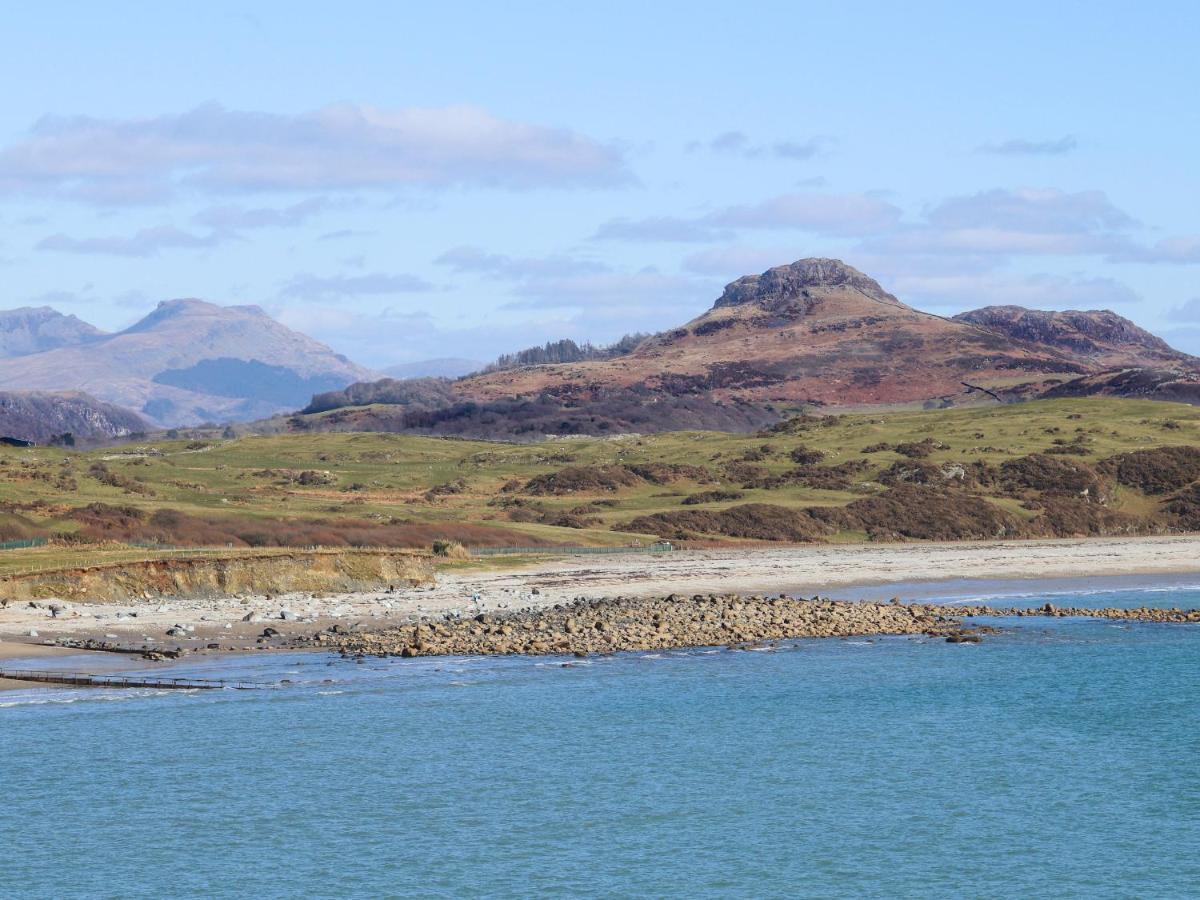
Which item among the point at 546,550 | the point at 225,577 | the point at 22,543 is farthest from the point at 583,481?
the point at 225,577

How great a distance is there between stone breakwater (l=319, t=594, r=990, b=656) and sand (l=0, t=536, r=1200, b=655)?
10.6 feet

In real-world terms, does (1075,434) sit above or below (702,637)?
above

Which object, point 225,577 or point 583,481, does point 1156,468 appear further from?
point 225,577

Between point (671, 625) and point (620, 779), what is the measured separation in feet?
64.8

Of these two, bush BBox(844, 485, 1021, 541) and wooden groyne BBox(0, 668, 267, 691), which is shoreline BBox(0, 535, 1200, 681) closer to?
wooden groyne BBox(0, 668, 267, 691)

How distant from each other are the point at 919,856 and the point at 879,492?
280 ft

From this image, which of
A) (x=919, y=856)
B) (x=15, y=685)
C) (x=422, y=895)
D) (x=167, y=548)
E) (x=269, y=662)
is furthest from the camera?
(x=167, y=548)

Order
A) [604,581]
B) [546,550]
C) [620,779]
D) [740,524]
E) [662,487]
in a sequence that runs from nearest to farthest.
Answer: [620,779] < [604,581] < [546,550] < [740,524] < [662,487]

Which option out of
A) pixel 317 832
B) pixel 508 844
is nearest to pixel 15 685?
pixel 317 832

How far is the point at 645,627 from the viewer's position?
5150cm

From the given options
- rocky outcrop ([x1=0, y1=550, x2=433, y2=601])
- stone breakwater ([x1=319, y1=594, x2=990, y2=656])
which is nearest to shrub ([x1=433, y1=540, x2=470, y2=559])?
rocky outcrop ([x1=0, y1=550, x2=433, y2=601])

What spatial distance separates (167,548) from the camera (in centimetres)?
6919

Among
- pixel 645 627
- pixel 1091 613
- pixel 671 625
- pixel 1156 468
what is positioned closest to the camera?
pixel 645 627

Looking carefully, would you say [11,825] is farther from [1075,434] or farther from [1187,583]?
[1075,434]
